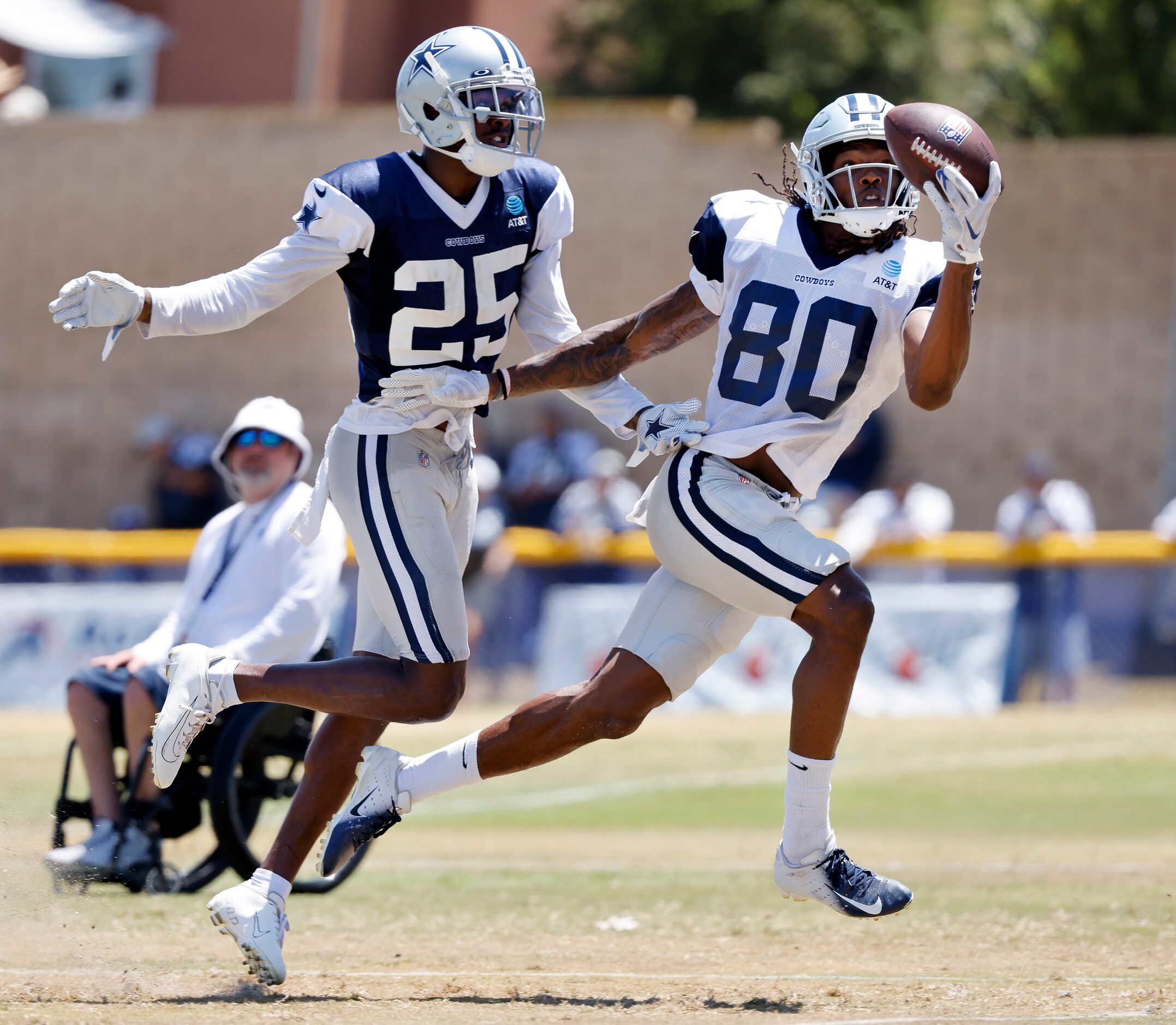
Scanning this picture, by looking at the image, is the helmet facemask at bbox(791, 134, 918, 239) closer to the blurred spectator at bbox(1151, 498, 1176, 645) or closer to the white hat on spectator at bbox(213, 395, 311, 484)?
the white hat on spectator at bbox(213, 395, 311, 484)

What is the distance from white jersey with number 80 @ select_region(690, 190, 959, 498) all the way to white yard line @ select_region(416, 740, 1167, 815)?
5857mm

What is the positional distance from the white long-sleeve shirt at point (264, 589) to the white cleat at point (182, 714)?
5.87 ft

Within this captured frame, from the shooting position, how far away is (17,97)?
23828 mm

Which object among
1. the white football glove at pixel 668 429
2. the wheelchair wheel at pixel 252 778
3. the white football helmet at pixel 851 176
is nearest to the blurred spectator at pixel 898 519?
the wheelchair wheel at pixel 252 778

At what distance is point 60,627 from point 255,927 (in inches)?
399

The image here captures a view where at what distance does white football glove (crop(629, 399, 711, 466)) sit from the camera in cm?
575

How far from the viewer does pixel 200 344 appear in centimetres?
2144

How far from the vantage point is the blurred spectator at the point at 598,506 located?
15.1m

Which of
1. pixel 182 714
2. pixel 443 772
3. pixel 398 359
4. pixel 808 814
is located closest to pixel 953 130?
pixel 398 359

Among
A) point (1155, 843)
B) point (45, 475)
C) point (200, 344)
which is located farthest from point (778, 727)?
point (45, 475)

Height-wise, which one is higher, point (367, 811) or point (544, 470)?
point (367, 811)

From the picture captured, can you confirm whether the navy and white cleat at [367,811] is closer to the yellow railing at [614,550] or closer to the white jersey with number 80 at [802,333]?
the white jersey with number 80 at [802,333]

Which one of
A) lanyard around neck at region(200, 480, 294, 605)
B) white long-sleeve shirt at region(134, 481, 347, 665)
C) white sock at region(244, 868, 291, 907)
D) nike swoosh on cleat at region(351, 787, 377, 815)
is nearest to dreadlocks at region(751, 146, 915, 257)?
nike swoosh on cleat at region(351, 787, 377, 815)

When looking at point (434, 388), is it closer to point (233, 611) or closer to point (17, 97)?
point (233, 611)
